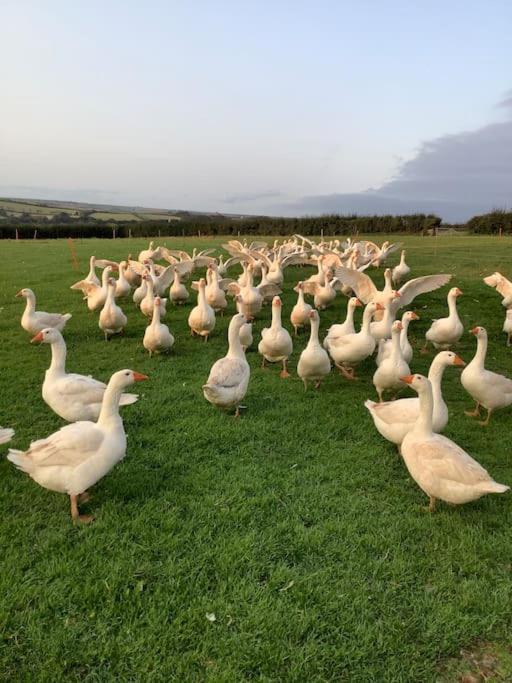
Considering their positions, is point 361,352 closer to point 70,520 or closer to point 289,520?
point 289,520

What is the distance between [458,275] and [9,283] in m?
17.6

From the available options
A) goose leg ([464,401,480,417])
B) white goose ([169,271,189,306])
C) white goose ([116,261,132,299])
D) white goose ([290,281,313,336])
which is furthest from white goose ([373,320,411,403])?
white goose ([116,261,132,299])

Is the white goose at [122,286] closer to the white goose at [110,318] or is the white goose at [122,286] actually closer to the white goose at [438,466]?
the white goose at [110,318]

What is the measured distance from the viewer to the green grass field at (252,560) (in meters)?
3.27

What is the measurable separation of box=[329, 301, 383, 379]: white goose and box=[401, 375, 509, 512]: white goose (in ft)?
11.7

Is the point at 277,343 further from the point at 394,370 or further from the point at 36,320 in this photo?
the point at 36,320

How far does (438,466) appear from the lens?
476 cm

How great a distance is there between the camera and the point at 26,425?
6648mm

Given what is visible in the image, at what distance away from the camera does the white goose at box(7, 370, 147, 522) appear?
4504 millimetres

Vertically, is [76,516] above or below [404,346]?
below

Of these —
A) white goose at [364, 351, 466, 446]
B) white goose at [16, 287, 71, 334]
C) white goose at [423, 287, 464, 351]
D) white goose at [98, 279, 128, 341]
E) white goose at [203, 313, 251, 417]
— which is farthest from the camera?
white goose at [98, 279, 128, 341]

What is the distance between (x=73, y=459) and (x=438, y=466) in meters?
3.52

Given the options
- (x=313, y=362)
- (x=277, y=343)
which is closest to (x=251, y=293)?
(x=277, y=343)

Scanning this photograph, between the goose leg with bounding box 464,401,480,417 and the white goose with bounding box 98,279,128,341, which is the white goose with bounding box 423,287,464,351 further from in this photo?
the white goose with bounding box 98,279,128,341
